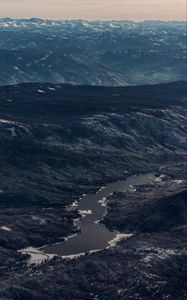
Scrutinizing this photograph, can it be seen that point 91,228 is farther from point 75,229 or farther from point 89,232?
point 75,229

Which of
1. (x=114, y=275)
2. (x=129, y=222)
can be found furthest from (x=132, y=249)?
(x=129, y=222)

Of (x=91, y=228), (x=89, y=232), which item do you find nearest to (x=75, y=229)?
(x=89, y=232)

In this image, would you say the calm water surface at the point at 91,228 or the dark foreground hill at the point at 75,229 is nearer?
the dark foreground hill at the point at 75,229

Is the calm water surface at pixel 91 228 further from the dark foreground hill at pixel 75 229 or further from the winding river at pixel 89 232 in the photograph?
the dark foreground hill at pixel 75 229

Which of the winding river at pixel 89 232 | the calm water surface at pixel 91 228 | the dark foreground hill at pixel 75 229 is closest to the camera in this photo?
the dark foreground hill at pixel 75 229

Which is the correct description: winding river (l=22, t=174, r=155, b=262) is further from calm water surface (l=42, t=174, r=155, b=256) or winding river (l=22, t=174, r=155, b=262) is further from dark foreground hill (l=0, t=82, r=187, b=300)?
dark foreground hill (l=0, t=82, r=187, b=300)

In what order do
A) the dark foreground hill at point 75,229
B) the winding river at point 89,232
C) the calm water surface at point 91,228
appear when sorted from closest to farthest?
the dark foreground hill at point 75,229, the winding river at point 89,232, the calm water surface at point 91,228

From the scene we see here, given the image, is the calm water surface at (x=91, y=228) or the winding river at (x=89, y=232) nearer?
the winding river at (x=89, y=232)

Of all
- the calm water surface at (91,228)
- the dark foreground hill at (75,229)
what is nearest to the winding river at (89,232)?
the calm water surface at (91,228)

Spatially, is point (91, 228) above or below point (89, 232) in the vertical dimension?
above
